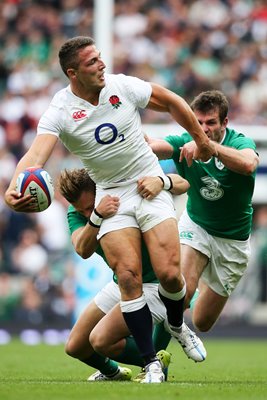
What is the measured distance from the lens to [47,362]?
1107 centimetres

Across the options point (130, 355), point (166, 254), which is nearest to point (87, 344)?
point (130, 355)

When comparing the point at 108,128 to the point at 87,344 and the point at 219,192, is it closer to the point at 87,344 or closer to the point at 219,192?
the point at 219,192

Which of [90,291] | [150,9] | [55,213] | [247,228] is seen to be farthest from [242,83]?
[247,228]

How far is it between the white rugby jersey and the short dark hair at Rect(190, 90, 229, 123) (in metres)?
0.76

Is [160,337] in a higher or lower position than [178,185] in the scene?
lower

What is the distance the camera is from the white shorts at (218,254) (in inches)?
348

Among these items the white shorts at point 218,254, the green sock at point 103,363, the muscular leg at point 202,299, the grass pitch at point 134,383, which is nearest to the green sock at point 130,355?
the green sock at point 103,363

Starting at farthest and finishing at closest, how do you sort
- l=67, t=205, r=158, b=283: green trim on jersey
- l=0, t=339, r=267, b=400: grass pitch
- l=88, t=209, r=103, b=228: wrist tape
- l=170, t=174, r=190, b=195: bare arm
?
1. l=67, t=205, r=158, b=283: green trim on jersey
2. l=170, t=174, r=190, b=195: bare arm
3. l=88, t=209, r=103, b=228: wrist tape
4. l=0, t=339, r=267, b=400: grass pitch

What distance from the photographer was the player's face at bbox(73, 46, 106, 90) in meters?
7.49

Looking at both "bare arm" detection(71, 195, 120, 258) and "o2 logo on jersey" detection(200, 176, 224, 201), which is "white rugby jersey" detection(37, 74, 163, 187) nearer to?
"bare arm" detection(71, 195, 120, 258)

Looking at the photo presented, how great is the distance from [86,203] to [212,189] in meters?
1.11

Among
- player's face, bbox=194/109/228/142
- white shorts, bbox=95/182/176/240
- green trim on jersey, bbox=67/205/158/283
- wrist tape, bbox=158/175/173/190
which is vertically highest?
player's face, bbox=194/109/228/142

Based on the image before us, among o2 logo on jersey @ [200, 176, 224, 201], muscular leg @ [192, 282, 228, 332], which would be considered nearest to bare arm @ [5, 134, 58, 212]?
o2 logo on jersey @ [200, 176, 224, 201]

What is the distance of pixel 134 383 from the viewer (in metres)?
7.53
